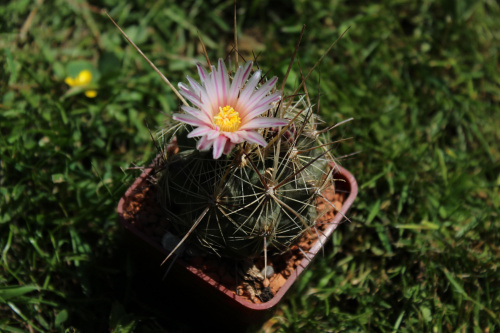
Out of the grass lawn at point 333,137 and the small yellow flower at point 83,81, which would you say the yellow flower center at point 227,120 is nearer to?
the grass lawn at point 333,137

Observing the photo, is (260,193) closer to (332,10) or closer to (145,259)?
(145,259)

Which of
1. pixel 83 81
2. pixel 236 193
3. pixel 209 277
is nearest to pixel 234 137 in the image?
pixel 236 193

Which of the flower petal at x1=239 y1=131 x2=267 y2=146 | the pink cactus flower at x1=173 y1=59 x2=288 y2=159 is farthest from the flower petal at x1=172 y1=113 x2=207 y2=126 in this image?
the flower petal at x1=239 y1=131 x2=267 y2=146

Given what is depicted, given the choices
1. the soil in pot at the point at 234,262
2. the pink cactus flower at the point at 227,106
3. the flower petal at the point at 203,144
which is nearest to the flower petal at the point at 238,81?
the pink cactus flower at the point at 227,106

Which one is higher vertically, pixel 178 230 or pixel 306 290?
pixel 306 290

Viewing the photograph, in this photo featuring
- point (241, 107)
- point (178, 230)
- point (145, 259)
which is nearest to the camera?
point (241, 107)

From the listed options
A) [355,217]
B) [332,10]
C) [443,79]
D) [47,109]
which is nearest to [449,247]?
[355,217]
